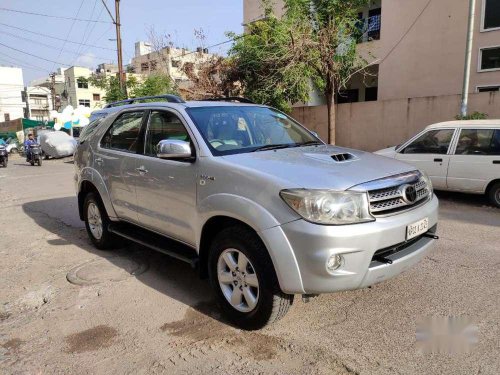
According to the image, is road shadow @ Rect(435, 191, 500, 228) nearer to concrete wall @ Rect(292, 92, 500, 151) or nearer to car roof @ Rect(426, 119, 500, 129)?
car roof @ Rect(426, 119, 500, 129)

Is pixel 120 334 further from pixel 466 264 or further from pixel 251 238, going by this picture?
pixel 466 264

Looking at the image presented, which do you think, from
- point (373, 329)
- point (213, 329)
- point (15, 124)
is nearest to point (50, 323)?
point (213, 329)

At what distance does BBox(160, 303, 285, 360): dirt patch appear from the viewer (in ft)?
9.91

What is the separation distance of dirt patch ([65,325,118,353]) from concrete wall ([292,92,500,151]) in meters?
12.4

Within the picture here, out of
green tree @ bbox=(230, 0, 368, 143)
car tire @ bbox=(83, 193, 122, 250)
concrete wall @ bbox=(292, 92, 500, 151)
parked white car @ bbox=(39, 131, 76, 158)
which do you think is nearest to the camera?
car tire @ bbox=(83, 193, 122, 250)

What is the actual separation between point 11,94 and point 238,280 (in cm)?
7851

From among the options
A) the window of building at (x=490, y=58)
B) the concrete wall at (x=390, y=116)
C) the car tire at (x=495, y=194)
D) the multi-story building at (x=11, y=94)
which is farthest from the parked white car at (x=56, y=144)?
the multi-story building at (x=11, y=94)

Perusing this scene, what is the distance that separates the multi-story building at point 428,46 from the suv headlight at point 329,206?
1488 cm

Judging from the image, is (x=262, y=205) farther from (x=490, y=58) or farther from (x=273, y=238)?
(x=490, y=58)

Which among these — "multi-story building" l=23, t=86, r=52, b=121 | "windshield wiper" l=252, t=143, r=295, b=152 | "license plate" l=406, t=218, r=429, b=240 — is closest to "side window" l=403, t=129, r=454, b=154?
"windshield wiper" l=252, t=143, r=295, b=152

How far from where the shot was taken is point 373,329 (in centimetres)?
322

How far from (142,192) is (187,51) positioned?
65.1 feet

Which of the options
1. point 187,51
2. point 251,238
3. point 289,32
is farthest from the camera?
point 187,51

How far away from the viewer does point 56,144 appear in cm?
2352
